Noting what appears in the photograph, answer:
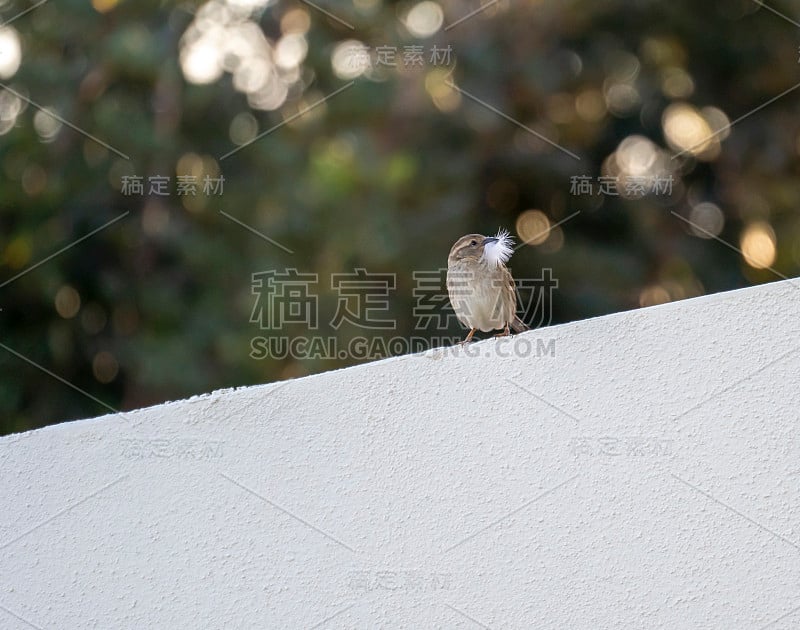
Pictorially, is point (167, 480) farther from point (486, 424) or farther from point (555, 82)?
point (555, 82)

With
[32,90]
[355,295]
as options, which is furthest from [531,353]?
[32,90]

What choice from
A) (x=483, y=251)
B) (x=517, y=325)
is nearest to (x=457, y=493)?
(x=483, y=251)

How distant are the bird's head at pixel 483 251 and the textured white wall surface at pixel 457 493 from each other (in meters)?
Result: 2.07

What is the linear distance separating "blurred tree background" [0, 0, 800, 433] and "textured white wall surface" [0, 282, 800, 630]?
147 inches

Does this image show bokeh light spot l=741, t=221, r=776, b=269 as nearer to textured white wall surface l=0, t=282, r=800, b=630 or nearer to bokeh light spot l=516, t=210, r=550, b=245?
bokeh light spot l=516, t=210, r=550, b=245

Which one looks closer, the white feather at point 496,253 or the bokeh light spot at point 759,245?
the white feather at point 496,253

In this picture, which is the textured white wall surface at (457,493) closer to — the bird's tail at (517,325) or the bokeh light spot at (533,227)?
the bird's tail at (517,325)

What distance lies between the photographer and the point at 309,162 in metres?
6.50

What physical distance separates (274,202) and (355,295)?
34.4 inches

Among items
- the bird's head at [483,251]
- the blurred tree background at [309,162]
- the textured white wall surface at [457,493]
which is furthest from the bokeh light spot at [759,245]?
the textured white wall surface at [457,493]

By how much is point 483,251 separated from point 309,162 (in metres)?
2.06

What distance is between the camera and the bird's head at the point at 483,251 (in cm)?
464

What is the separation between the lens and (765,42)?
282 inches

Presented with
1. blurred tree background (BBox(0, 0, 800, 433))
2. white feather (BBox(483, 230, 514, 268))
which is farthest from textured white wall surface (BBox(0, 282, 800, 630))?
blurred tree background (BBox(0, 0, 800, 433))
